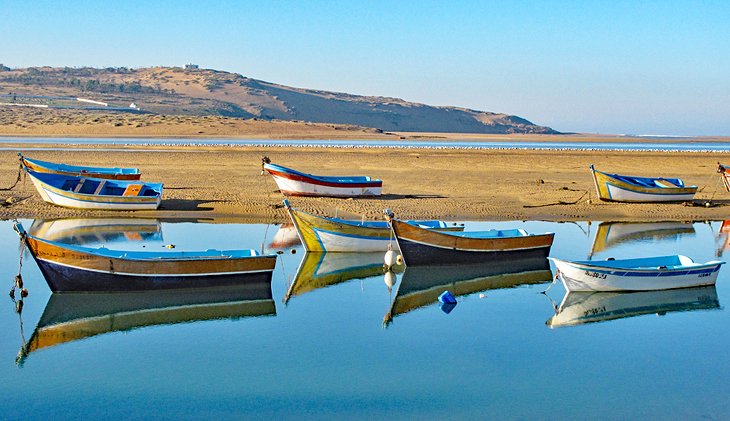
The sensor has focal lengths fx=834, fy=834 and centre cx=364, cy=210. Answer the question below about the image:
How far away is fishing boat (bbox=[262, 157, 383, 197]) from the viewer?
29.3 meters

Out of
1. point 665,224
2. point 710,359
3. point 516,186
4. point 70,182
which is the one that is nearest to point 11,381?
point 710,359

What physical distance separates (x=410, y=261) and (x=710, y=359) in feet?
24.9

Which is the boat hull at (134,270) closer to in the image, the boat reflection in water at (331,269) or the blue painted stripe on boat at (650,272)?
the boat reflection in water at (331,269)

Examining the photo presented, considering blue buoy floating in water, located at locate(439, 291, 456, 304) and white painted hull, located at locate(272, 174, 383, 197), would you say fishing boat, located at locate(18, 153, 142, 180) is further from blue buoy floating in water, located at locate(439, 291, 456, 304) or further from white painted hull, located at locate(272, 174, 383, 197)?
blue buoy floating in water, located at locate(439, 291, 456, 304)

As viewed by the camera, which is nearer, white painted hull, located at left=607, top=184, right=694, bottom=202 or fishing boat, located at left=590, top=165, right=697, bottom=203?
fishing boat, located at left=590, top=165, right=697, bottom=203

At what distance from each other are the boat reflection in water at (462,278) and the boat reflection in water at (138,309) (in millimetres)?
2960

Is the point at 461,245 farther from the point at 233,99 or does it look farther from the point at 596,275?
the point at 233,99

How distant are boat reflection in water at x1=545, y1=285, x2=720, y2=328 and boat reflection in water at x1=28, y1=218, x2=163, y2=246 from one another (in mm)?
11402

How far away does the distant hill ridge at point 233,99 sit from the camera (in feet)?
427

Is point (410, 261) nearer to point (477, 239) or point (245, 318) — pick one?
point (477, 239)

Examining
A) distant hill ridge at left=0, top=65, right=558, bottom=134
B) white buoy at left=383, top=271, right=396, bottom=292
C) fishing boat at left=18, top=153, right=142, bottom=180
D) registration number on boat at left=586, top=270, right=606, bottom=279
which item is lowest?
distant hill ridge at left=0, top=65, right=558, bottom=134

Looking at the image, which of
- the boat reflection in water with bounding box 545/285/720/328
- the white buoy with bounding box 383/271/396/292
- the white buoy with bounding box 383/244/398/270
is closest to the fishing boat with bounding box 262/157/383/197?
the white buoy with bounding box 383/244/398/270

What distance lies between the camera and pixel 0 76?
510ft

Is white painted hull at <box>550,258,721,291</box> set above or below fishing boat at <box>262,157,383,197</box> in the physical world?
above
